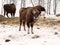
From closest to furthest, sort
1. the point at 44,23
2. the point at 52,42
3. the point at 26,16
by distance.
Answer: the point at 52,42 → the point at 26,16 → the point at 44,23

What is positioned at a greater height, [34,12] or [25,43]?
[34,12]

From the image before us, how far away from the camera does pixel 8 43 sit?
30.0 ft

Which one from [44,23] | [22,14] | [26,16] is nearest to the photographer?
[26,16]

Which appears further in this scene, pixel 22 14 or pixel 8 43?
pixel 22 14

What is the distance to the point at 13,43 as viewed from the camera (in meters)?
→ 9.09

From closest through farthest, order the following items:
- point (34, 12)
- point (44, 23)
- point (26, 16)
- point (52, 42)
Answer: point (52, 42) < point (34, 12) < point (26, 16) < point (44, 23)

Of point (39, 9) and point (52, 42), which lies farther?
point (39, 9)

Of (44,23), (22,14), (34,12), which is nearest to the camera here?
(34,12)

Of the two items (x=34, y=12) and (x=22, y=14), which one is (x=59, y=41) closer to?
(x=34, y=12)

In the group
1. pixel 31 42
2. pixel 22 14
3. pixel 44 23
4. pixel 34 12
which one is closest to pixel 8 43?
pixel 31 42

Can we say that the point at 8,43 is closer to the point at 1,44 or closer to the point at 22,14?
the point at 1,44

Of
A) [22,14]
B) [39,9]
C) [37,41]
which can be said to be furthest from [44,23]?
[37,41]

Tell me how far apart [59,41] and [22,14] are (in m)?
4.07

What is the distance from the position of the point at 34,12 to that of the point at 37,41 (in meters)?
2.09
